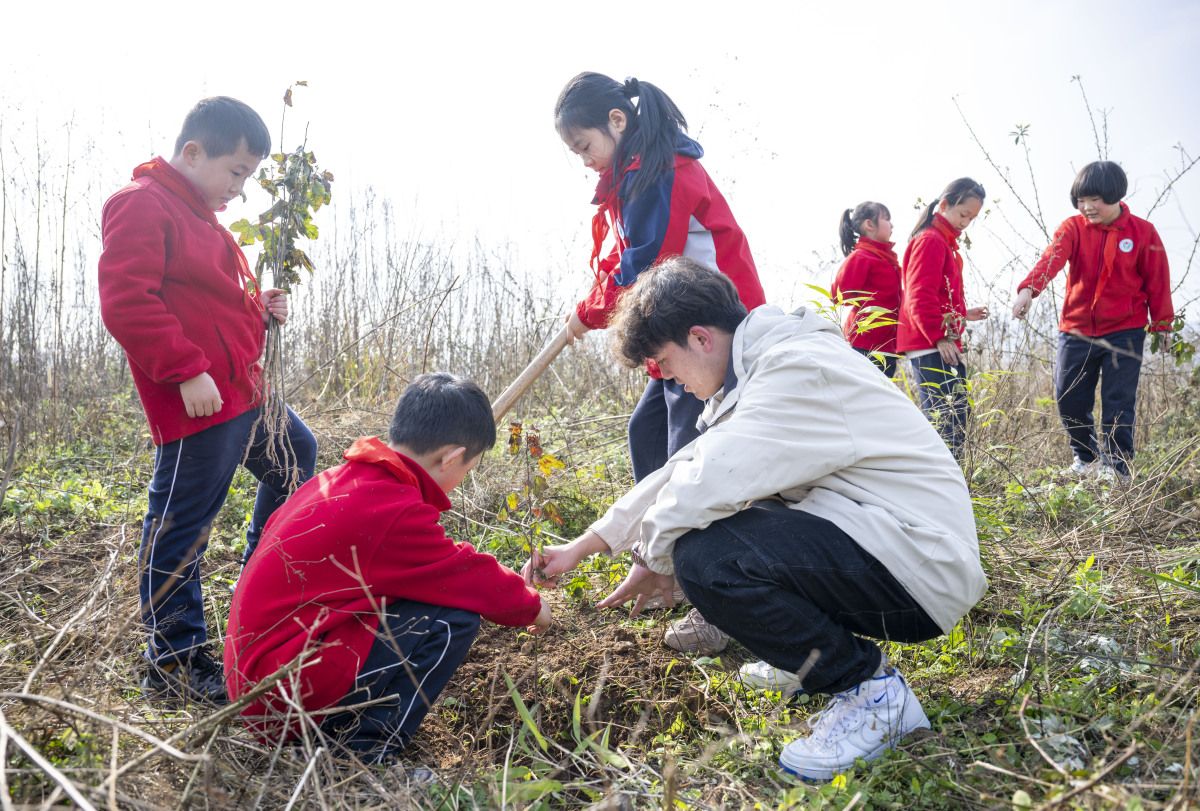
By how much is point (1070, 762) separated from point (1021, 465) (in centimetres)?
293

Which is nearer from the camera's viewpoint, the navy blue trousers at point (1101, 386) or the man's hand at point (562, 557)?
the man's hand at point (562, 557)

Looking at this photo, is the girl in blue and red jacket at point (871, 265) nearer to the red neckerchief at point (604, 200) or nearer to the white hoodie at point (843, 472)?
the red neckerchief at point (604, 200)

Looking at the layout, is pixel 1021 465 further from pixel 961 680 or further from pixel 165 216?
pixel 165 216

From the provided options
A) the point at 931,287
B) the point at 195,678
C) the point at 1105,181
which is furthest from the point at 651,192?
the point at 1105,181

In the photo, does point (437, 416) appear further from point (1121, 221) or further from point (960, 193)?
point (1121, 221)

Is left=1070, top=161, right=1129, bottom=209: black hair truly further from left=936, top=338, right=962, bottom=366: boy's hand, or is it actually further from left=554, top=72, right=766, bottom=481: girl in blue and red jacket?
left=554, top=72, right=766, bottom=481: girl in blue and red jacket

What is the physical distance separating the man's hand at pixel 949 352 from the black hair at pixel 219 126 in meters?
3.29

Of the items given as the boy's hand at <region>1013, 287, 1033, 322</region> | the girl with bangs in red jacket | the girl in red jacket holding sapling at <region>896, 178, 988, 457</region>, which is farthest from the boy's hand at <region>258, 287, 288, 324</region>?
the boy's hand at <region>1013, 287, 1033, 322</region>

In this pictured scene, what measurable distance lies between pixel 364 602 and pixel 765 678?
1.05m

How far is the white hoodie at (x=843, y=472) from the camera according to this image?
61.0 inches

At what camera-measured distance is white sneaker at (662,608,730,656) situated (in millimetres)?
2129

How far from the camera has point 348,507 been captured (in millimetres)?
1554

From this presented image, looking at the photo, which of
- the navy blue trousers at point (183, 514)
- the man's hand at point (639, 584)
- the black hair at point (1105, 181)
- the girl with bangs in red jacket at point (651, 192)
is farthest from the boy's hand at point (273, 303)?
the black hair at point (1105, 181)

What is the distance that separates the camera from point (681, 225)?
235 cm
